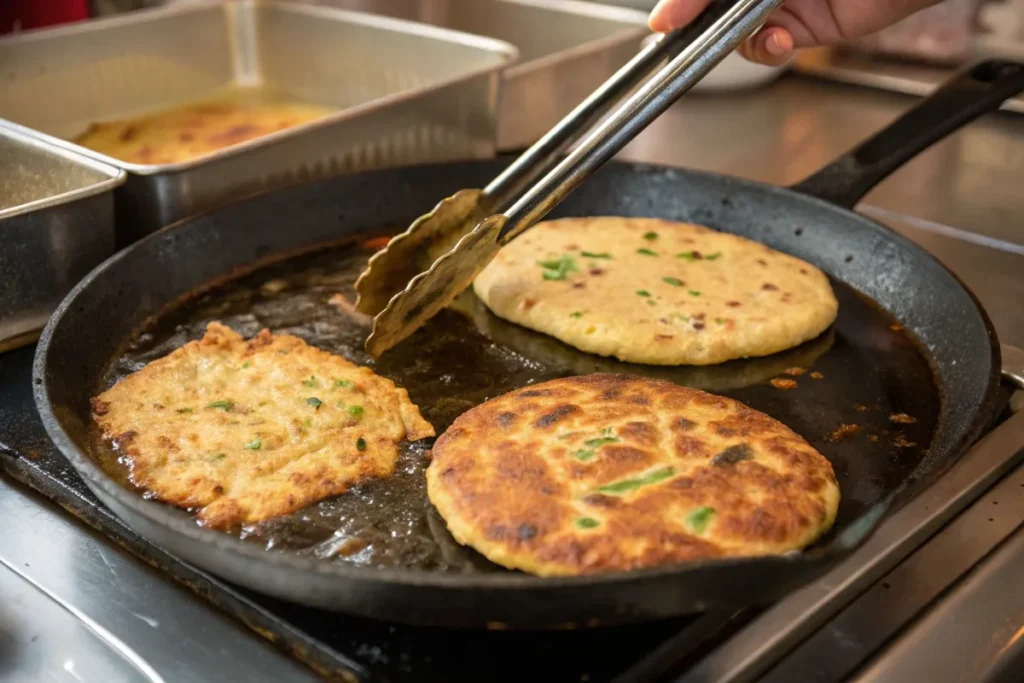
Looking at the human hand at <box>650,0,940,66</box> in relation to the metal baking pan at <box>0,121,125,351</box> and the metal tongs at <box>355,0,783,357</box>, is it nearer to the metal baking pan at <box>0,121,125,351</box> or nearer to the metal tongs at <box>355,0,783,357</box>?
the metal tongs at <box>355,0,783,357</box>

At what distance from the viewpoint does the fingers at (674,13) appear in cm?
190

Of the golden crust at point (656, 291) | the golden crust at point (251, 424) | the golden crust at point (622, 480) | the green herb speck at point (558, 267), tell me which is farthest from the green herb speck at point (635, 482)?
the green herb speck at point (558, 267)

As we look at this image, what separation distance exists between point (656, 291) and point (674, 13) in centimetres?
52

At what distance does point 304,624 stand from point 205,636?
0.12m

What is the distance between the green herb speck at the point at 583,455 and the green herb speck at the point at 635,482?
6cm

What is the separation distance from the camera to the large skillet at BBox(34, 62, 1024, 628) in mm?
1010

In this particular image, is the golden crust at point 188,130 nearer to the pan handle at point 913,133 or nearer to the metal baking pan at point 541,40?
the metal baking pan at point 541,40

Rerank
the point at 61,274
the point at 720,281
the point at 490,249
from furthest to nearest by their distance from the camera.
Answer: the point at 720,281 → the point at 61,274 → the point at 490,249

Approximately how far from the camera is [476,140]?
2393 millimetres

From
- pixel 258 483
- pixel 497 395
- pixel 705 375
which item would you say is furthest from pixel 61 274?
pixel 705 375

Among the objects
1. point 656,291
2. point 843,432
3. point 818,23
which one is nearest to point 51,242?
point 656,291

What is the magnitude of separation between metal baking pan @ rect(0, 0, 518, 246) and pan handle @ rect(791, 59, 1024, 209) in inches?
31.4

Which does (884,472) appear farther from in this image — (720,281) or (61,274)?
(61,274)

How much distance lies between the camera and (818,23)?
2166 millimetres
